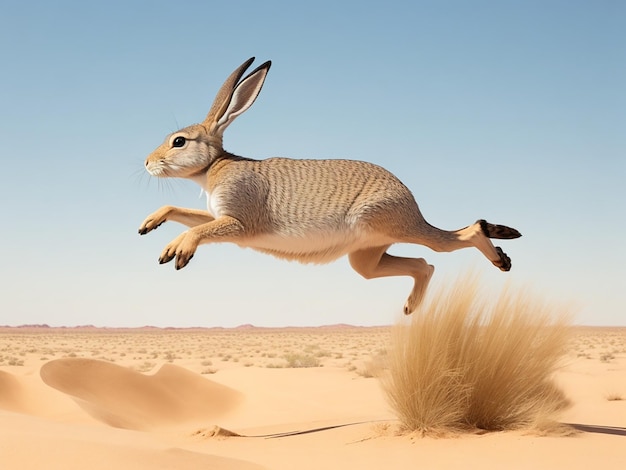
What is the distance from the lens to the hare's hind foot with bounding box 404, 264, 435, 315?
7426mm

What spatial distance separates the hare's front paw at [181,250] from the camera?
5926 mm

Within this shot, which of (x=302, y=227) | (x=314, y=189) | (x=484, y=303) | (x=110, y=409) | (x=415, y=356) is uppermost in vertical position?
(x=314, y=189)

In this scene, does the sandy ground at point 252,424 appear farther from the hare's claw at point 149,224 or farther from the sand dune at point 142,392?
the hare's claw at point 149,224

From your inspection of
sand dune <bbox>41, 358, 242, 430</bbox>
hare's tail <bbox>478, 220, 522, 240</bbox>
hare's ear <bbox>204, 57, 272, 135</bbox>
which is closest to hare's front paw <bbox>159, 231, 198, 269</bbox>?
hare's ear <bbox>204, 57, 272, 135</bbox>

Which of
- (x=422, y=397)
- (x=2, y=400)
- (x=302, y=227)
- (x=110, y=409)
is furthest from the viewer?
(x=110, y=409)

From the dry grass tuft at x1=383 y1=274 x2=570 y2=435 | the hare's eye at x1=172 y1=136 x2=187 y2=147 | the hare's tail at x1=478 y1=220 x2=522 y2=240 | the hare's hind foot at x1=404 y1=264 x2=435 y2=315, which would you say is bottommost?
the dry grass tuft at x1=383 y1=274 x2=570 y2=435

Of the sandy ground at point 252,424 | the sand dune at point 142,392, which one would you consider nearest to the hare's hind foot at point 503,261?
the sandy ground at point 252,424

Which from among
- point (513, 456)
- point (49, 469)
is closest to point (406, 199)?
point (513, 456)

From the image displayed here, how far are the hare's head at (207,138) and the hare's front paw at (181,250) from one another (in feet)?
3.48

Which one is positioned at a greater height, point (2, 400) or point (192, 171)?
point (192, 171)

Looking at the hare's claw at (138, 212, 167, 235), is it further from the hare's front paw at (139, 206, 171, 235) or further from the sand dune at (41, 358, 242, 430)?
the sand dune at (41, 358, 242, 430)

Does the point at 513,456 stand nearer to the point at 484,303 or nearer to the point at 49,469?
the point at 484,303

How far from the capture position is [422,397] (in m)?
6.91

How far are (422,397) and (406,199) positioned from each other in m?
1.99
